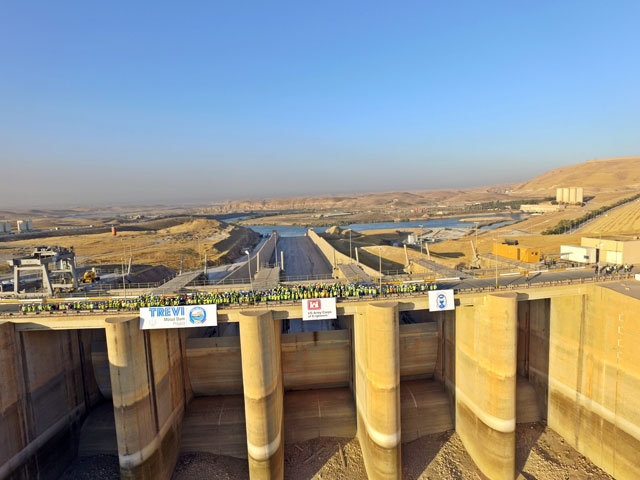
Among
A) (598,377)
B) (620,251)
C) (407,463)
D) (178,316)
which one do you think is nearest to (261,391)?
(178,316)

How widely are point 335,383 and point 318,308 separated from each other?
14681 millimetres

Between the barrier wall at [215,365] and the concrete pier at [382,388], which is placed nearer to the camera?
the concrete pier at [382,388]

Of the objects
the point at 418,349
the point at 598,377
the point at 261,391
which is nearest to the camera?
the point at 261,391

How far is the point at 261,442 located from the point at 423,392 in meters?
19.0

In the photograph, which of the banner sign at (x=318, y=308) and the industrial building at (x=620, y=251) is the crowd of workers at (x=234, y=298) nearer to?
the banner sign at (x=318, y=308)

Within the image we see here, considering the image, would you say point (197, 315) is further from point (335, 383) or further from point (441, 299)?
point (441, 299)

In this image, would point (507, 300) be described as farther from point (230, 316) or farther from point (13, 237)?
point (13, 237)

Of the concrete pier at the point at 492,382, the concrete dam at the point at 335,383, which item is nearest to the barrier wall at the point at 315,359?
the concrete dam at the point at 335,383

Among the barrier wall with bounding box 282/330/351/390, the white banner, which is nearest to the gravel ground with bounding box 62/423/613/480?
the barrier wall with bounding box 282/330/351/390

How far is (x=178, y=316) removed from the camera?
30.1 m

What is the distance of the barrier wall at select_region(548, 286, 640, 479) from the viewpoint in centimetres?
2944

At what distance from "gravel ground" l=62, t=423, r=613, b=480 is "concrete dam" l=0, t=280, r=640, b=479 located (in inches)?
35.5

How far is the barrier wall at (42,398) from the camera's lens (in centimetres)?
2928

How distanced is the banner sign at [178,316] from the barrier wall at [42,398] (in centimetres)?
1101
